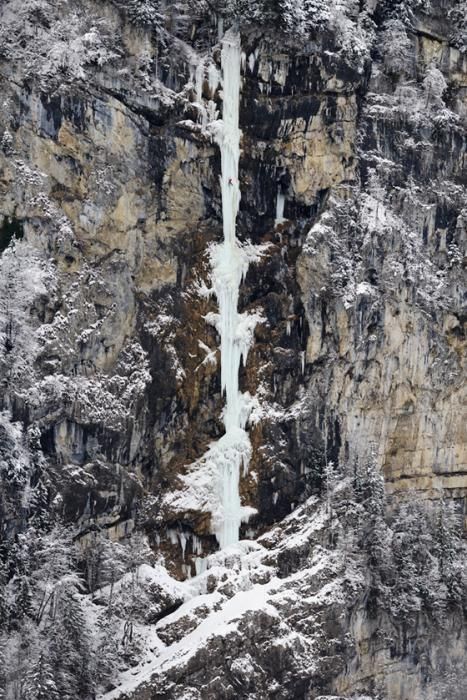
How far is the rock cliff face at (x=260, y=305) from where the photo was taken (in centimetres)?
7425

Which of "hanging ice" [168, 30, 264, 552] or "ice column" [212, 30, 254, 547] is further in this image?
"ice column" [212, 30, 254, 547]

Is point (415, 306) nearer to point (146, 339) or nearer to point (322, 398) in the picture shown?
point (322, 398)

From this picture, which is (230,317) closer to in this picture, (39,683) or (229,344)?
(229,344)

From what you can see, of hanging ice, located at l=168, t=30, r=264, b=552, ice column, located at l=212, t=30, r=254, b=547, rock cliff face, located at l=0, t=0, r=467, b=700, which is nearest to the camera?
rock cliff face, located at l=0, t=0, r=467, b=700

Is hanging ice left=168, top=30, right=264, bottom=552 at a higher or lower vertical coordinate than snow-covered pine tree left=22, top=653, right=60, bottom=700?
higher

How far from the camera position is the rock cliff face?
7425 cm

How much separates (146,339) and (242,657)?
1306cm

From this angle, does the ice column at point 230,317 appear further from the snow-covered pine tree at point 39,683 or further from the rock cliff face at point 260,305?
the snow-covered pine tree at point 39,683

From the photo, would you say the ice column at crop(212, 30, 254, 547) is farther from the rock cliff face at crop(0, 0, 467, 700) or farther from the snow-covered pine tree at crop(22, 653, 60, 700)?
the snow-covered pine tree at crop(22, 653, 60, 700)

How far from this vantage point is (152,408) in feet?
253

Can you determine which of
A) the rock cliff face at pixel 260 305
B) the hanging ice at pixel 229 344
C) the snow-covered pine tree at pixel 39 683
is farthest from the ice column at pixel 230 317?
the snow-covered pine tree at pixel 39 683

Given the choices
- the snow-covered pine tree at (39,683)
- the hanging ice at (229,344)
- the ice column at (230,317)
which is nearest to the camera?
the snow-covered pine tree at (39,683)

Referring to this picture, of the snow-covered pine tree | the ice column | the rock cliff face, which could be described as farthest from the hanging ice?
the snow-covered pine tree

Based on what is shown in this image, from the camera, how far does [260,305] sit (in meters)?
79.4
